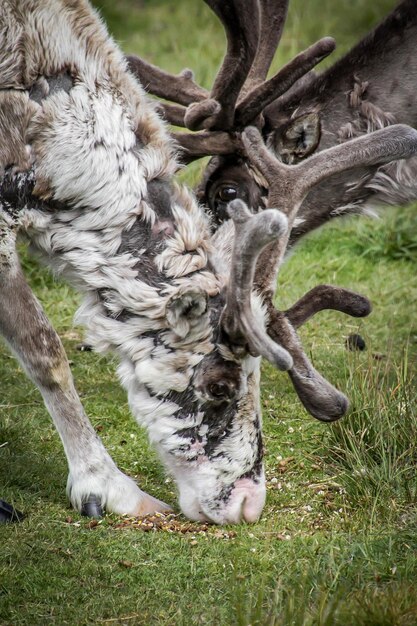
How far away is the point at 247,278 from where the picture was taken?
14.6 ft

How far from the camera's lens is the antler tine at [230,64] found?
555 centimetres

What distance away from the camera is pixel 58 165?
4738 millimetres

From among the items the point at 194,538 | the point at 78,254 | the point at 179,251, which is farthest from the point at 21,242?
the point at 194,538

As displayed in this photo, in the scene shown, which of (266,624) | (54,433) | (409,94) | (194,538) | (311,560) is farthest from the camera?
(409,94)

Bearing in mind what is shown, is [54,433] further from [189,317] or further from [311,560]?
[311,560]

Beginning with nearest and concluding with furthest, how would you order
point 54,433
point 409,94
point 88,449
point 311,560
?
point 311,560 < point 88,449 < point 54,433 < point 409,94

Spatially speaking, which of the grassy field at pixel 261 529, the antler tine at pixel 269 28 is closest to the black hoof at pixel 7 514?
the grassy field at pixel 261 529

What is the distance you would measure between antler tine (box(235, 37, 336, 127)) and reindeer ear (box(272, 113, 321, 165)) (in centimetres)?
19

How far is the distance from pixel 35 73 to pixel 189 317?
1289 millimetres

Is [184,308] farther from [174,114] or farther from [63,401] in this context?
[174,114]

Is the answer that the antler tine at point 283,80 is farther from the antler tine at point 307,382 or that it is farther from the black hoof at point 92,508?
the black hoof at point 92,508

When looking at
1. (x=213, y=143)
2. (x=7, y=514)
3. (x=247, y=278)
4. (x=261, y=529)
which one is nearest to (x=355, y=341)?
(x=213, y=143)

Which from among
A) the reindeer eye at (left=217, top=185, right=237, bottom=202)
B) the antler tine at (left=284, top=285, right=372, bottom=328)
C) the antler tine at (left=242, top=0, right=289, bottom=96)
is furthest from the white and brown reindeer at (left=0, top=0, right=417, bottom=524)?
Result: the antler tine at (left=242, top=0, right=289, bottom=96)

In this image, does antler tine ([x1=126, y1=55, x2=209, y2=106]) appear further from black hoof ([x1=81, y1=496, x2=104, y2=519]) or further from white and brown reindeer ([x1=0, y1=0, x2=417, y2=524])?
black hoof ([x1=81, y1=496, x2=104, y2=519])
